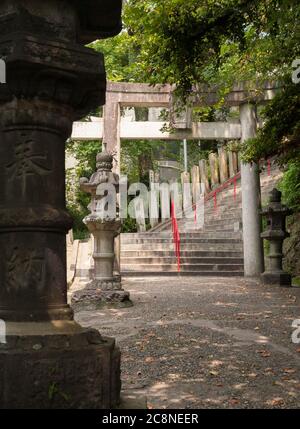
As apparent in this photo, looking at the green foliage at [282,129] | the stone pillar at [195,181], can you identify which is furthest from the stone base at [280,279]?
the stone pillar at [195,181]

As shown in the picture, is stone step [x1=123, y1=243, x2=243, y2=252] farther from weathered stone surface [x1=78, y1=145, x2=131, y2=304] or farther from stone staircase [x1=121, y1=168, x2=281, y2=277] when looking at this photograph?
weathered stone surface [x1=78, y1=145, x2=131, y2=304]

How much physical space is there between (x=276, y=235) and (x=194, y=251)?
12.7ft

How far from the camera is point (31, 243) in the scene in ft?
8.13

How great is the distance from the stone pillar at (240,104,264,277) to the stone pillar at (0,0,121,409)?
9.50 m

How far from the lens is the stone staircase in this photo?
13.0 metres

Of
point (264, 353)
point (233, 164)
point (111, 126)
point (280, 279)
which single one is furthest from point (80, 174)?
point (264, 353)

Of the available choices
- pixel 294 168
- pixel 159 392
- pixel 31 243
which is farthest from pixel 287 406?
pixel 294 168

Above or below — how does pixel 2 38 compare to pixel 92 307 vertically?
above

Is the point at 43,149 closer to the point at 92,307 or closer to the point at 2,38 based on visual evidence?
the point at 2,38

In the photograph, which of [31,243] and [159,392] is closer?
[31,243]

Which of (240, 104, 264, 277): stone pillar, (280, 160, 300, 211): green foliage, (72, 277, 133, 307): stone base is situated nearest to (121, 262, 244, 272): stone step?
(240, 104, 264, 277): stone pillar

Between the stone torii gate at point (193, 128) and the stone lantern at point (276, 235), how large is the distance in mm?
1464
